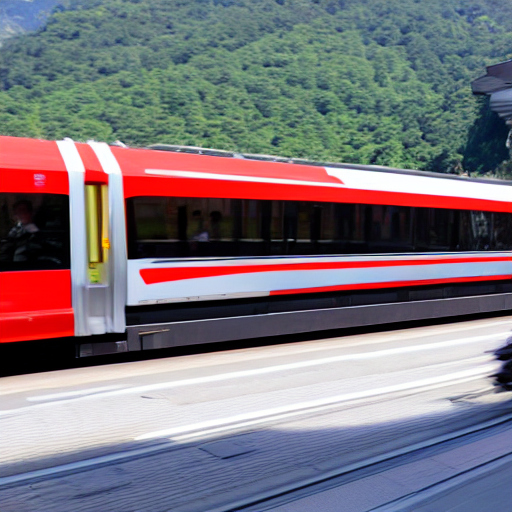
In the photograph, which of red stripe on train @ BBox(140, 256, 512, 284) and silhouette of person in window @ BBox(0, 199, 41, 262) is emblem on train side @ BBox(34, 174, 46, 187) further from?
red stripe on train @ BBox(140, 256, 512, 284)

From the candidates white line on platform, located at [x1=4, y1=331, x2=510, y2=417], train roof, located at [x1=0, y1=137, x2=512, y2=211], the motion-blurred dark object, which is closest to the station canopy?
train roof, located at [x1=0, y1=137, x2=512, y2=211]

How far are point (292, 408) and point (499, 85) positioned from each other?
13.5m

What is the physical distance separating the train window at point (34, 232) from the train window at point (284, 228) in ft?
3.09

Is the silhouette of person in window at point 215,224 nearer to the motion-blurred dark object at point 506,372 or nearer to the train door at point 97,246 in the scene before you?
the train door at point 97,246

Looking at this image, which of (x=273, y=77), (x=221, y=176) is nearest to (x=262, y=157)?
A: (x=221, y=176)

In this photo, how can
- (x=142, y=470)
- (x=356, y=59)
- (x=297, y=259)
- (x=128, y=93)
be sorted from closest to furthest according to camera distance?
(x=142, y=470), (x=297, y=259), (x=128, y=93), (x=356, y=59)

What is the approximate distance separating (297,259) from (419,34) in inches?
4498

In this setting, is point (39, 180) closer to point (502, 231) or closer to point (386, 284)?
point (386, 284)

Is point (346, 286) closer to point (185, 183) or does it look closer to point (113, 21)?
point (185, 183)

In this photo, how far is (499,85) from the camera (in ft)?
60.7

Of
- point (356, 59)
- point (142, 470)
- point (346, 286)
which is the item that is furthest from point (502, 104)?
point (356, 59)

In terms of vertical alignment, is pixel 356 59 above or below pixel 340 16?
below

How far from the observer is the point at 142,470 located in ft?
19.0

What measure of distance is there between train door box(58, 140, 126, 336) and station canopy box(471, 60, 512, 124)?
1008cm
